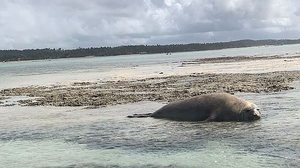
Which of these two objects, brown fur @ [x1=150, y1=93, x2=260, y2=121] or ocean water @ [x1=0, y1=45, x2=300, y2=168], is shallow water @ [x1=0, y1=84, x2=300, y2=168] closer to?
ocean water @ [x1=0, y1=45, x2=300, y2=168]

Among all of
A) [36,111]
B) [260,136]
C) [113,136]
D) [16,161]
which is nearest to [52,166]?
[16,161]

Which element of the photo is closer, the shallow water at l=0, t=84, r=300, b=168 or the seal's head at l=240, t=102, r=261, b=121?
the shallow water at l=0, t=84, r=300, b=168

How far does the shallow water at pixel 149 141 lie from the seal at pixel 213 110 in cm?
73

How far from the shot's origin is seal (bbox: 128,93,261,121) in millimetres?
21922

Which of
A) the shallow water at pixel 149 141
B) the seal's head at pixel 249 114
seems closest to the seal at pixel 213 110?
the seal's head at pixel 249 114

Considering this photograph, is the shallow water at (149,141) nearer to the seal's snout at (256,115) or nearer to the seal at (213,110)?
the seal's snout at (256,115)

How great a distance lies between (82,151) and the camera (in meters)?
17.4

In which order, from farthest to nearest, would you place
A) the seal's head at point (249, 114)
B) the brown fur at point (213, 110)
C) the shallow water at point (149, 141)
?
the brown fur at point (213, 110) → the seal's head at point (249, 114) → the shallow water at point (149, 141)

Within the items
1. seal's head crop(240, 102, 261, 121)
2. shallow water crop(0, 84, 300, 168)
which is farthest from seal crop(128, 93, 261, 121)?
shallow water crop(0, 84, 300, 168)

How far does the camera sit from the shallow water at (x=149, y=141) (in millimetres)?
14961

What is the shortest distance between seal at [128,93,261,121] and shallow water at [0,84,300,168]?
73cm

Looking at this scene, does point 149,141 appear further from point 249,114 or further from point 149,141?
point 249,114

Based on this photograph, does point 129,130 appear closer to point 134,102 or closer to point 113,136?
point 113,136

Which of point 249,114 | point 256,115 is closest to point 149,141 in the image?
point 249,114
